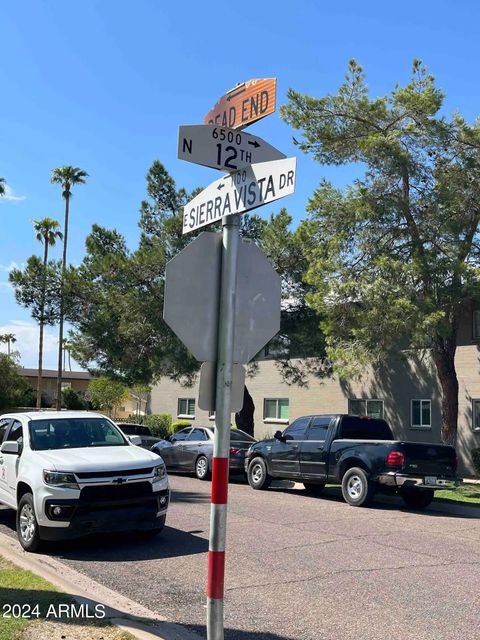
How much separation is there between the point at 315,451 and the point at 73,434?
22.8 feet

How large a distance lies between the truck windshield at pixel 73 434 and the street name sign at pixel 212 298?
18.8ft

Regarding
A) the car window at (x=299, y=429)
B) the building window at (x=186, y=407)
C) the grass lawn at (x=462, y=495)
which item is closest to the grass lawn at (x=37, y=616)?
the car window at (x=299, y=429)

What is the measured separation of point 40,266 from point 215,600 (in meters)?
22.8

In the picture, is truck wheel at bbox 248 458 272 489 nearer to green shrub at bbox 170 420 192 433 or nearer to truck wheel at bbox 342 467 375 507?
truck wheel at bbox 342 467 375 507

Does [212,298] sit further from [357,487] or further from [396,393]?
[396,393]

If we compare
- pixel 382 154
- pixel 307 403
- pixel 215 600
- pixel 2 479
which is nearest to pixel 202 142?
pixel 215 600

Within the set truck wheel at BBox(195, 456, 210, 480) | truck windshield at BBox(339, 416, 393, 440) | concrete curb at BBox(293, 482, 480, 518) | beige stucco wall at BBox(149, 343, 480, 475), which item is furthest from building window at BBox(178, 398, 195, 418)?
concrete curb at BBox(293, 482, 480, 518)

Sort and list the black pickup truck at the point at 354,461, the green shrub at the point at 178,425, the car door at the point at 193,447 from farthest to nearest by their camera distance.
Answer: the green shrub at the point at 178,425, the car door at the point at 193,447, the black pickup truck at the point at 354,461

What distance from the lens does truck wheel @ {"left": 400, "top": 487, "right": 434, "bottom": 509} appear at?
14188mm

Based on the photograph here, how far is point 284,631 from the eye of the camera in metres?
5.59

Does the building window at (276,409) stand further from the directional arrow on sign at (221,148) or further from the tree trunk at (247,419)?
the directional arrow on sign at (221,148)

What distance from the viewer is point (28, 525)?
848 cm

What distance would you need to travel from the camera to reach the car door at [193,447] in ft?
62.4

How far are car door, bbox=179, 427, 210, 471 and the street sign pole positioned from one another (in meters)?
14.8
